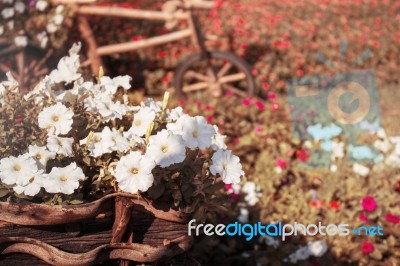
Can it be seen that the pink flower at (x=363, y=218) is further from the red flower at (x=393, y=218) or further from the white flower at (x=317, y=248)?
the white flower at (x=317, y=248)

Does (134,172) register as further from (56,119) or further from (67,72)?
(67,72)

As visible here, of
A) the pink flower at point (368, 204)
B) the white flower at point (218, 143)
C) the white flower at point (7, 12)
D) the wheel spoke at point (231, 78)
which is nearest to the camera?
the white flower at point (218, 143)

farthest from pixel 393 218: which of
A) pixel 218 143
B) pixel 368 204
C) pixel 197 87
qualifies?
pixel 197 87

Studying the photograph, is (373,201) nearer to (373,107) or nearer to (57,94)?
(57,94)

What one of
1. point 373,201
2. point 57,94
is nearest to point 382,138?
point 373,201

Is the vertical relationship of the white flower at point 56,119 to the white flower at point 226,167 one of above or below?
above

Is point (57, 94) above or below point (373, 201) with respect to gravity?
above

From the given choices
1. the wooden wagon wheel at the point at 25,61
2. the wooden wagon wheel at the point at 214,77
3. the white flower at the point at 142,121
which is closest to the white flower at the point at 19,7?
the wooden wagon wheel at the point at 25,61

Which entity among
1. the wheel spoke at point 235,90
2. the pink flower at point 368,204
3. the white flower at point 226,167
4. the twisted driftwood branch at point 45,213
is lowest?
the wheel spoke at point 235,90
